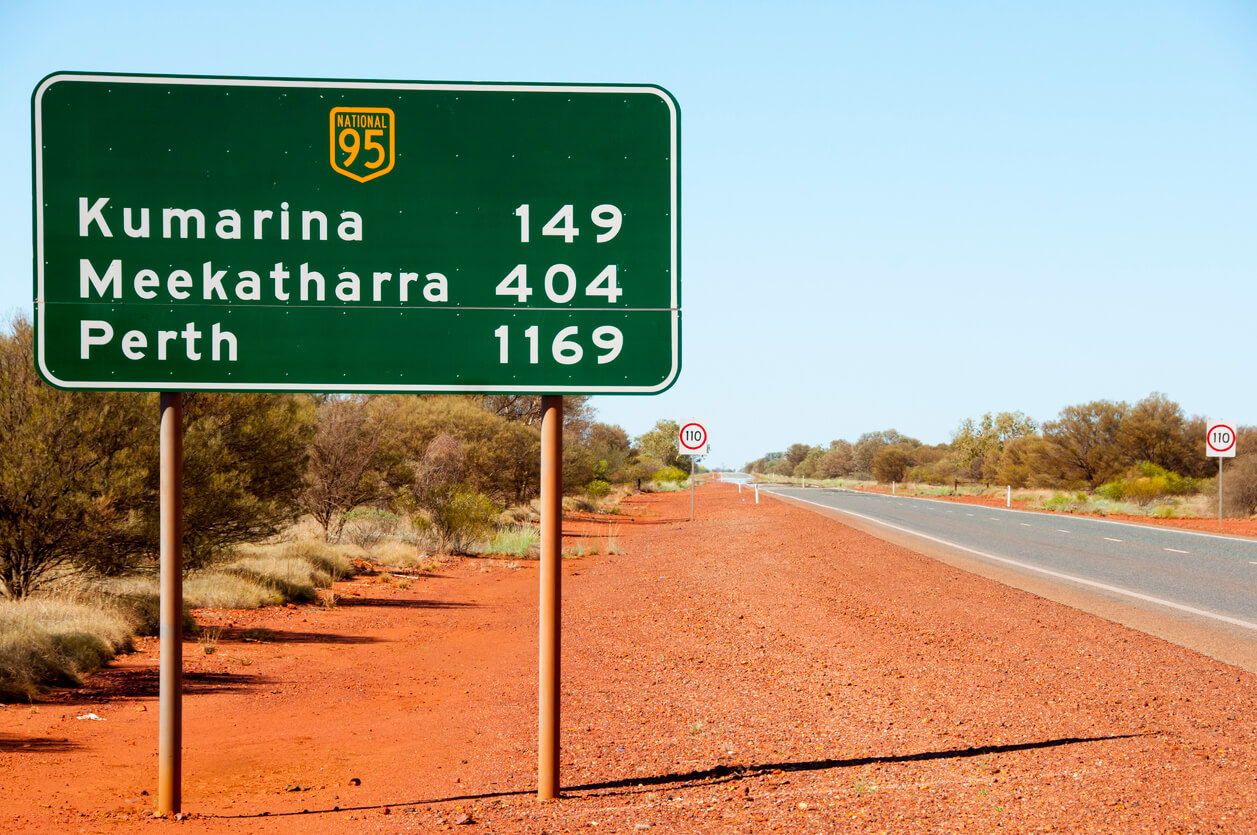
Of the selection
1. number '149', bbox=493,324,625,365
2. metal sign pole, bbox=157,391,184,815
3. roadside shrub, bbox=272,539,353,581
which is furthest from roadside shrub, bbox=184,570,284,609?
number '149', bbox=493,324,625,365

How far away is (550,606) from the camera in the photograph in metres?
5.46

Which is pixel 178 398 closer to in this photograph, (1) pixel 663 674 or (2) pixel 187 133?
(2) pixel 187 133

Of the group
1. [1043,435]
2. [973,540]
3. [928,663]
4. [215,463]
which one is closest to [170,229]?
[928,663]

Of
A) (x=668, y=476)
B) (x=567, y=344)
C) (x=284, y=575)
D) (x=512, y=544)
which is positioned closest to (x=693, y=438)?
(x=512, y=544)

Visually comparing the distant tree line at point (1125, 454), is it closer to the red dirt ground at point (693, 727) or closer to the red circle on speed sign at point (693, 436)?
the red circle on speed sign at point (693, 436)

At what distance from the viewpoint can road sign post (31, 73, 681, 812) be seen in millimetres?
5461

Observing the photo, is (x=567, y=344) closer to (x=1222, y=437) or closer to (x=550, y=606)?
(x=550, y=606)

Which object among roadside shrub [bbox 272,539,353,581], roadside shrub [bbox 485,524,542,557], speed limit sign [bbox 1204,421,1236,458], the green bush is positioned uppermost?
speed limit sign [bbox 1204,421,1236,458]

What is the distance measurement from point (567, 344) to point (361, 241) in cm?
125

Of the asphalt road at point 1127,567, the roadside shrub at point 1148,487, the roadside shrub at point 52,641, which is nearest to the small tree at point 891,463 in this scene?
the roadside shrub at point 1148,487

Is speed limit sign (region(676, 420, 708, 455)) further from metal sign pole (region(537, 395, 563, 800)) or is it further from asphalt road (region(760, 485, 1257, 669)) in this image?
metal sign pole (region(537, 395, 563, 800))

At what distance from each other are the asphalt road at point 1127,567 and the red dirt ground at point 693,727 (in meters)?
0.94

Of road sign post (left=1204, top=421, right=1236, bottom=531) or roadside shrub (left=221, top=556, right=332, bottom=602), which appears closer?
roadside shrub (left=221, top=556, right=332, bottom=602)

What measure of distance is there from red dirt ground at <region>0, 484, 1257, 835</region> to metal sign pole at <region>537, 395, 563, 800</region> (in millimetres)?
242
